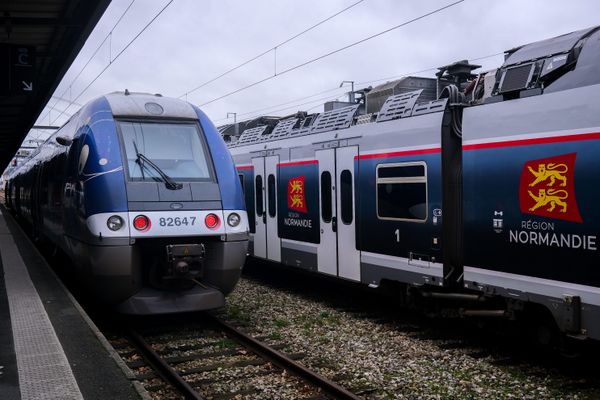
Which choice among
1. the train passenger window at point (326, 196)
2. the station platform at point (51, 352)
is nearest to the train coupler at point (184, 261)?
the station platform at point (51, 352)

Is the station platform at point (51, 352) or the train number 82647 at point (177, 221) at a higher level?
the train number 82647 at point (177, 221)

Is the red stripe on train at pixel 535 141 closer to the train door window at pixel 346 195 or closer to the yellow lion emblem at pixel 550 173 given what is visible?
the yellow lion emblem at pixel 550 173

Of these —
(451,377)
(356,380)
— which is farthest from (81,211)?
(451,377)

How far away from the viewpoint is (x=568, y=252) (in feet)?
19.2

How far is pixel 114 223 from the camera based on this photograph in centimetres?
706

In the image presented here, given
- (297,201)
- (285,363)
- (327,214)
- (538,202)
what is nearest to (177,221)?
(285,363)

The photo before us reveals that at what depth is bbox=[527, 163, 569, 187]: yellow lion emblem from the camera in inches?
233

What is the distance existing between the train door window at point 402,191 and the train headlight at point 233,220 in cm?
203

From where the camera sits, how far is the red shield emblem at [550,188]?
5.83 m

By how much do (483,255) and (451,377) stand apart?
1.43m

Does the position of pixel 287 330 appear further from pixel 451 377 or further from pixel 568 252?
pixel 568 252

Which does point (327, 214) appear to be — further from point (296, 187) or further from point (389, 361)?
point (389, 361)

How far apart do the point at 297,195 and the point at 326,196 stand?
958 millimetres

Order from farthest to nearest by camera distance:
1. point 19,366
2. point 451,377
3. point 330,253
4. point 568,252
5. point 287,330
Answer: point 330,253
point 287,330
point 451,377
point 568,252
point 19,366
